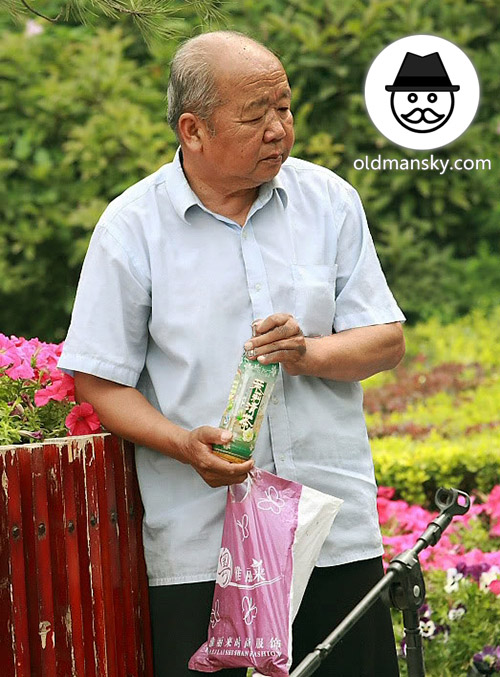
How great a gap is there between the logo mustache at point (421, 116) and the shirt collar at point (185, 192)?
9.73 ft

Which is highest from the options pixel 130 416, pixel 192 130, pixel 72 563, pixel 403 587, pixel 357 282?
pixel 192 130

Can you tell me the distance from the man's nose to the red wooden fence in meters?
0.65

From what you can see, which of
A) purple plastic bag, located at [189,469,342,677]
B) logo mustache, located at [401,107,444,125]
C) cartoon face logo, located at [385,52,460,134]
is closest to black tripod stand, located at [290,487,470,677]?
purple plastic bag, located at [189,469,342,677]

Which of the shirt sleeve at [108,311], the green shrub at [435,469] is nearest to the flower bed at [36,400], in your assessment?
the shirt sleeve at [108,311]

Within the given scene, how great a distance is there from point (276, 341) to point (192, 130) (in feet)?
1.49

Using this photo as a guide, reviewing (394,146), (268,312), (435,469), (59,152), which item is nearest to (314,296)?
(268,312)

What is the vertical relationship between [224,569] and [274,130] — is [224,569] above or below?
below

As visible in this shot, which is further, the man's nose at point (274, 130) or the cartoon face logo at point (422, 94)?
the cartoon face logo at point (422, 94)

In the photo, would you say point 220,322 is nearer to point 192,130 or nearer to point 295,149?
point 192,130

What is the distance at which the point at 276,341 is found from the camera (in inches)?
81.4

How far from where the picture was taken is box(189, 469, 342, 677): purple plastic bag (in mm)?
2139

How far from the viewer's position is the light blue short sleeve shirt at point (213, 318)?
2205mm

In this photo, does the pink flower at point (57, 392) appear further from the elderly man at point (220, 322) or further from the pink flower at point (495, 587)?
the pink flower at point (495, 587)

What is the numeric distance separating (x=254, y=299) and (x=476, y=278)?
199 inches
